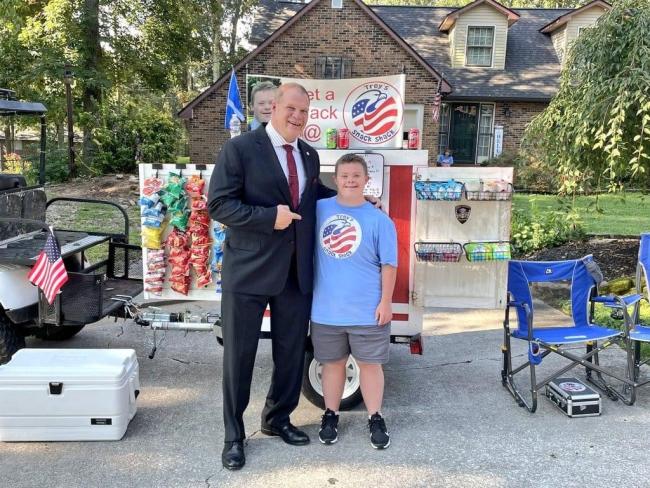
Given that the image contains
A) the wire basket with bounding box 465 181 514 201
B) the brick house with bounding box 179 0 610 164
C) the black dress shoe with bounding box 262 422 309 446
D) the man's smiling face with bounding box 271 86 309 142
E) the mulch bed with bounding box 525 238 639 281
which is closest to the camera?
the man's smiling face with bounding box 271 86 309 142

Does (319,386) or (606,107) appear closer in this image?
(319,386)

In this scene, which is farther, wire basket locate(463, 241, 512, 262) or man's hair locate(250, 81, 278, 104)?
man's hair locate(250, 81, 278, 104)

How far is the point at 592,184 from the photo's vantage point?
776 centimetres

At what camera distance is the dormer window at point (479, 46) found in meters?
20.1

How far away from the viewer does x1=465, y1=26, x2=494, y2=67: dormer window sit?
2008 cm

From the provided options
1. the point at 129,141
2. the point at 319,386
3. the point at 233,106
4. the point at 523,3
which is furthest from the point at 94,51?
the point at 523,3

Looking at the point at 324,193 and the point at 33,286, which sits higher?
the point at 324,193

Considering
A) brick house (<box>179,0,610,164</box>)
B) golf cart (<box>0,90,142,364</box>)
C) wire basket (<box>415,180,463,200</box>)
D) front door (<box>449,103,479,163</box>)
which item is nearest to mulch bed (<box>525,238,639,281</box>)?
wire basket (<box>415,180,463,200</box>)

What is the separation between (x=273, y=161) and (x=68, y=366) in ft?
5.99

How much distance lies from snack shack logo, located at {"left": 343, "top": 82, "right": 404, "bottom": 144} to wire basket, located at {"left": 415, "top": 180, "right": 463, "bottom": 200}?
44 cm

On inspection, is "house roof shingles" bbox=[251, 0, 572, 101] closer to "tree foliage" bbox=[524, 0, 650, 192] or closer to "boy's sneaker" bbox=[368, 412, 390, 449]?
"tree foliage" bbox=[524, 0, 650, 192]

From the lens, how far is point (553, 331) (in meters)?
4.21

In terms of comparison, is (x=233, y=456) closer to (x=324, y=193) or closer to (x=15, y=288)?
(x=324, y=193)

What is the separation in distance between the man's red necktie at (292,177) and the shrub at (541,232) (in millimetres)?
6555
